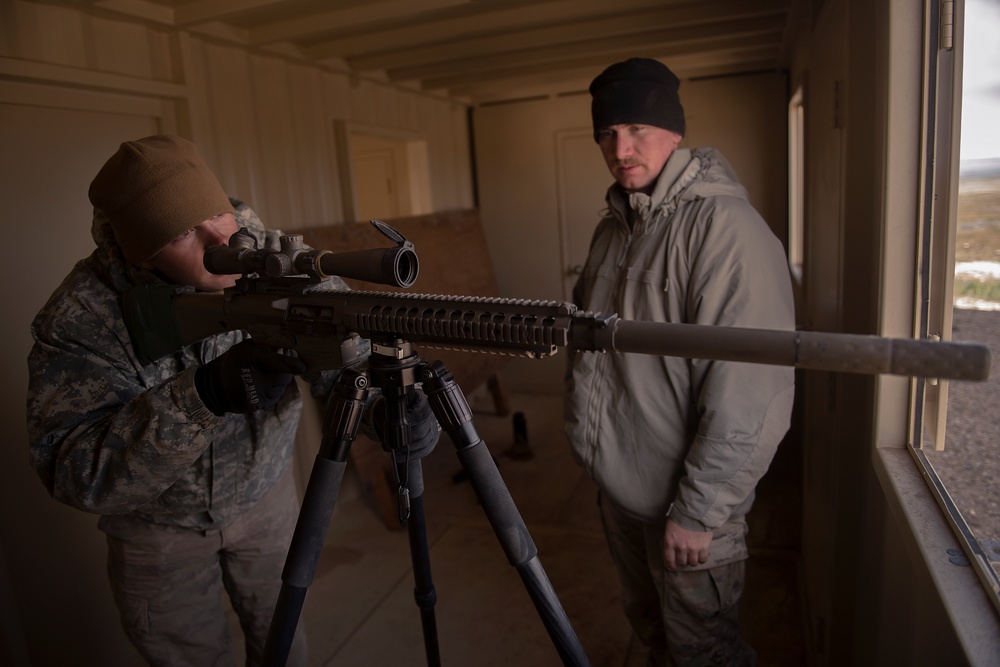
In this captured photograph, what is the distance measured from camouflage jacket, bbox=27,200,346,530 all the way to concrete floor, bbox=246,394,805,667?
3.95ft

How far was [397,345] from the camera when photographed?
1.12m

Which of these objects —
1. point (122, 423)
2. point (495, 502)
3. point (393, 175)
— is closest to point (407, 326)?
point (495, 502)

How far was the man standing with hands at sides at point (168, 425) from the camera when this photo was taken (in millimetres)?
1263

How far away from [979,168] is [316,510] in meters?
1.24

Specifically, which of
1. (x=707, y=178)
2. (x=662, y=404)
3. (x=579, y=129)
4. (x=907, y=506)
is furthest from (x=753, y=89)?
(x=907, y=506)

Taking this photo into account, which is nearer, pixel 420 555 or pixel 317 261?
pixel 317 261

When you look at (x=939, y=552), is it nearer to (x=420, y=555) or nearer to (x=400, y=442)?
(x=400, y=442)

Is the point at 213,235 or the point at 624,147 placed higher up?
the point at 624,147

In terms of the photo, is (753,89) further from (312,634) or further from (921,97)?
(312,634)

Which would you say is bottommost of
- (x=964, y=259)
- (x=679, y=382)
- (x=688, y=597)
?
(x=688, y=597)

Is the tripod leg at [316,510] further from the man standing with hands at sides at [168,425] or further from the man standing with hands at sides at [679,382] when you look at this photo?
the man standing with hands at sides at [679,382]

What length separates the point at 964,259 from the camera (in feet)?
3.69

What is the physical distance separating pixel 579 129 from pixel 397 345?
14.4ft

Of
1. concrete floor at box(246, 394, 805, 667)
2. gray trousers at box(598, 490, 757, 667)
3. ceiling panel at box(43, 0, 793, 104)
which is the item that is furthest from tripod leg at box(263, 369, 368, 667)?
ceiling panel at box(43, 0, 793, 104)
